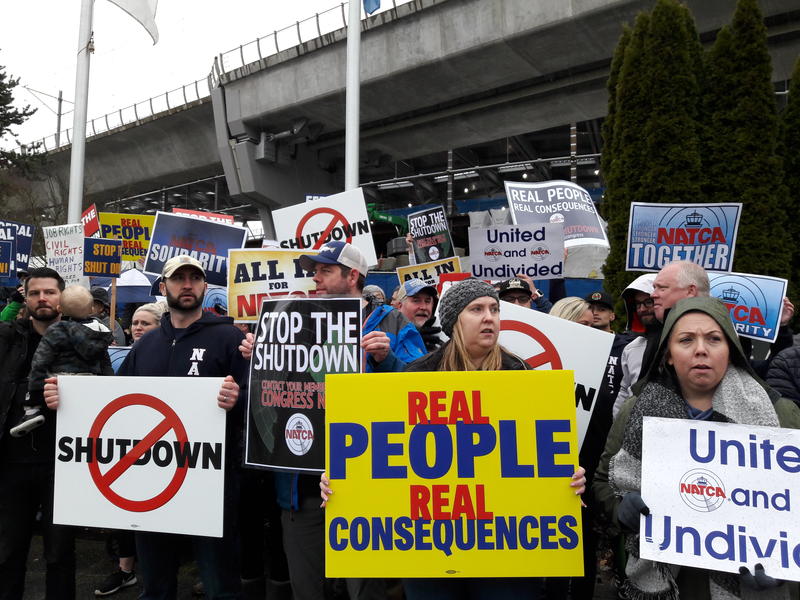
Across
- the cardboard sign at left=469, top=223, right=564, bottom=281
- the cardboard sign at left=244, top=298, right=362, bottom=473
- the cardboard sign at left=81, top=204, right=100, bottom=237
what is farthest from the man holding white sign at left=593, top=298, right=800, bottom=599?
the cardboard sign at left=81, top=204, right=100, bottom=237

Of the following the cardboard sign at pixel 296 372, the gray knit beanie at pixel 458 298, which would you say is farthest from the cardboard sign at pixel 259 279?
the gray knit beanie at pixel 458 298

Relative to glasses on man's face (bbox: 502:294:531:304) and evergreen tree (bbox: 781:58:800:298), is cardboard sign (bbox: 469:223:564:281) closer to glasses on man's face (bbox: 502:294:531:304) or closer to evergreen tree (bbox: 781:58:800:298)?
glasses on man's face (bbox: 502:294:531:304)

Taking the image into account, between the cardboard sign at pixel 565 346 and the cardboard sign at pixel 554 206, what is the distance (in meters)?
5.41

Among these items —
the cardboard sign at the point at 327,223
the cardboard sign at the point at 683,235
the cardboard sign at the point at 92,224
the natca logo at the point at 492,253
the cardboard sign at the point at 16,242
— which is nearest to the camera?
the cardboard sign at the point at 683,235

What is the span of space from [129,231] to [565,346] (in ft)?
24.2

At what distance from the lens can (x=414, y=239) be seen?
10.1 metres

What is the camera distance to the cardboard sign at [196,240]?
604cm

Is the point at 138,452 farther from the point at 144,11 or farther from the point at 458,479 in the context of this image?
the point at 144,11

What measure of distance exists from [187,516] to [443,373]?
1.62m

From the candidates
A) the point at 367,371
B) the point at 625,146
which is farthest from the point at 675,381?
the point at 625,146

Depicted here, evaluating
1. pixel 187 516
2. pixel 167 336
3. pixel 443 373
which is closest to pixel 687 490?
pixel 443 373

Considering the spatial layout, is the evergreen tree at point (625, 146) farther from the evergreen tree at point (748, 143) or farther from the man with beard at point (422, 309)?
the man with beard at point (422, 309)

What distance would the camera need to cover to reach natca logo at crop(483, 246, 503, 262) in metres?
7.20

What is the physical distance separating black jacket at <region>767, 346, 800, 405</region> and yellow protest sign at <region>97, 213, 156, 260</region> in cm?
773
